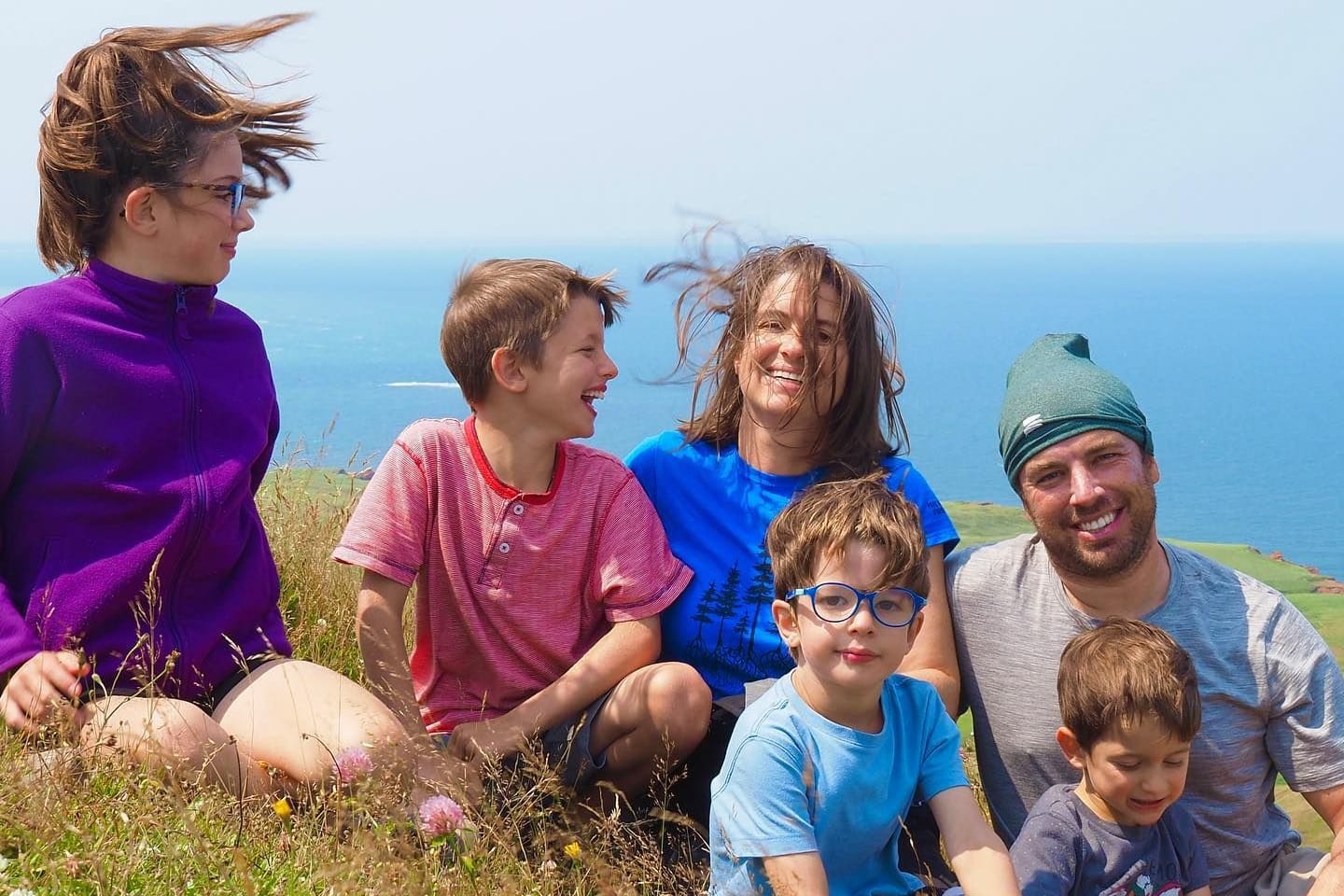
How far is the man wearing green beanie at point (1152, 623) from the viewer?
10.4ft

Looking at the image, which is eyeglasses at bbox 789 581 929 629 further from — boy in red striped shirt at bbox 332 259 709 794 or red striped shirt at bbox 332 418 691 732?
red striped shirt at bbox 332 418 691 732

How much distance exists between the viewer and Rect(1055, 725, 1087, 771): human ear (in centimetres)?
297

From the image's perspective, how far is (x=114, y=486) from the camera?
125 inches

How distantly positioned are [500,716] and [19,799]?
119 cm

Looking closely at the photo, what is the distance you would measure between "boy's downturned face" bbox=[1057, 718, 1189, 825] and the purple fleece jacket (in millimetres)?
2044

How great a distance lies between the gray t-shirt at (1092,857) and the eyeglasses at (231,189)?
8.35ft

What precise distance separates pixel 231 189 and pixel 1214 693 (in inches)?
113

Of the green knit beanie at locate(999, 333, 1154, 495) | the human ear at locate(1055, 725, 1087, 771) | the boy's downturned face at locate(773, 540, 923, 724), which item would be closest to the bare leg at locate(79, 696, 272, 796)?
the boy's downturned face at locate(773, 540, 923, 724)

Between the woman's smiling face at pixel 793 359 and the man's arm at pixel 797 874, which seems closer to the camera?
the man's arm at pixel 797 874

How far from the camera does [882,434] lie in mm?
3762

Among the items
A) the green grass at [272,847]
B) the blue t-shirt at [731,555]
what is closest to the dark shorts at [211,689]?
the green grass at [272,847]

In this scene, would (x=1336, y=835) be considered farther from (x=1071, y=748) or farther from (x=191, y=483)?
(x=191, y=483)

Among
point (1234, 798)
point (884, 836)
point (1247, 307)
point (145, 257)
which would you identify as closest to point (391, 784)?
point (884, 836)

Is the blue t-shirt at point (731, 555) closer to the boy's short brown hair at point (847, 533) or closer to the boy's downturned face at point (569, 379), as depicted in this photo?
the boy's downturned face at point (569, 379)
